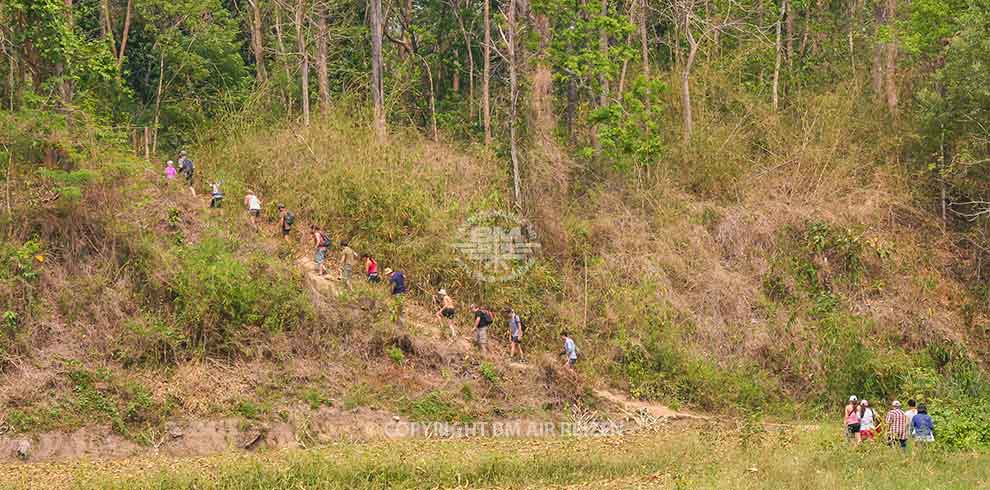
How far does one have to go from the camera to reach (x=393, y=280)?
76.7 ft

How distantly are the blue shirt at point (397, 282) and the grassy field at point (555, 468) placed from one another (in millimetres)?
5099

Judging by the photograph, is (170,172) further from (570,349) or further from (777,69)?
(777,69)

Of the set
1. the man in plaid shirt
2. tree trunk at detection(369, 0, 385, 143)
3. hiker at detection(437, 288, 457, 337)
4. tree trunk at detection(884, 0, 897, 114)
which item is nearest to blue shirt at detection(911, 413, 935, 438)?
the man in plaid shirt

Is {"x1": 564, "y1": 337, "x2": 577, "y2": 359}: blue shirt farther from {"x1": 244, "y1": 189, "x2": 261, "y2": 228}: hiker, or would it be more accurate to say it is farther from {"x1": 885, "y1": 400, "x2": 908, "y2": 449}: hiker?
{"x1": 244, "y1": 189, "x2": 261, "y2": 228}: hiker

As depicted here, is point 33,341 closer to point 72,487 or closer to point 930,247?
point 72,487

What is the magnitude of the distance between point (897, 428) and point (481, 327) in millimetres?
8641

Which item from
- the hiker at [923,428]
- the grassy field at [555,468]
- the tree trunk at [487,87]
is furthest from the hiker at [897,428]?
the tree trunk at [487,87]

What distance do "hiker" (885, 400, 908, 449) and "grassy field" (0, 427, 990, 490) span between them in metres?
0.37

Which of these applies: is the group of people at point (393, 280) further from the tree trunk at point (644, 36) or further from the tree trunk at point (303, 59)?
the tree trunk at point (644, 36)

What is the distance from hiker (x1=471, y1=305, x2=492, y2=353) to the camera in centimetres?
2308

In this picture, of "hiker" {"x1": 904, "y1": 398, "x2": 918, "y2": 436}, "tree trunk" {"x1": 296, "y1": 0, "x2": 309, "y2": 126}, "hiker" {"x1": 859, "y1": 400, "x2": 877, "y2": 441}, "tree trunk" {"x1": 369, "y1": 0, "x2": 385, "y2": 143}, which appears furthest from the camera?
"tree trunk" {"x1": 296, "y1": 0, "x2": 309, "y2": 126}

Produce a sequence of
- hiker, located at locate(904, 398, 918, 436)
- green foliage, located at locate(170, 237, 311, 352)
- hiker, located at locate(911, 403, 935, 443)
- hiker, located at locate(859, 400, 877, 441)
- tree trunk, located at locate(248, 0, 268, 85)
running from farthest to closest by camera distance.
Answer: tree trunk, located at locate(248, 0, 268, 85), green foliage, located at locate(170, 237, 311, 352), hiker, located at locate(859, 400, 877, 441), hiker, located at locate(904, 398, 918, 436), hiker, located at locate(911, 403, 935, 443)

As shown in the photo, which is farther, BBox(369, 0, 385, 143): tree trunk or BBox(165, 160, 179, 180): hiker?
BBox(369, 0, 385, 143): tree trunk

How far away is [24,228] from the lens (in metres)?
22.8
